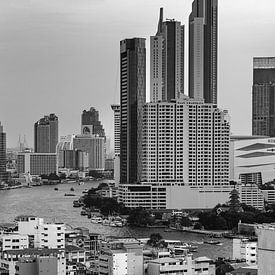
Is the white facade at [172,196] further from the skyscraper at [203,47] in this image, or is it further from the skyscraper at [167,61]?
the skyscraper at [203,47]

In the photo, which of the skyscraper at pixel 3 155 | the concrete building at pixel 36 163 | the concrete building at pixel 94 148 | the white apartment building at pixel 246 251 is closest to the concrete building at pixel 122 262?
the white apartment building at pixel 246 251

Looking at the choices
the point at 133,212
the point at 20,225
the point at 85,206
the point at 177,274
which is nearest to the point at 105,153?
the point at 85,206

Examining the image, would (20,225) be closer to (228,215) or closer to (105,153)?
(228,215)

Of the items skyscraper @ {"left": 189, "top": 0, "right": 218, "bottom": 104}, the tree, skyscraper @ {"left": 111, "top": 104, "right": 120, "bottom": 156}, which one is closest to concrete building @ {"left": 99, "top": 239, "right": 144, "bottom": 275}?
the tree

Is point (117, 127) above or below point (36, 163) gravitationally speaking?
above

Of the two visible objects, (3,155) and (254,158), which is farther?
(3,155)

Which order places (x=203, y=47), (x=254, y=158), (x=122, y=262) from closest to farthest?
1. (x=122, y=262)
2. (x=254, y=158)
3. (x=203, y=47)

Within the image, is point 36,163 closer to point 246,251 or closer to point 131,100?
point 131,100

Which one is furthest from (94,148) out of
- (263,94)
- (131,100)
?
(131,100)
